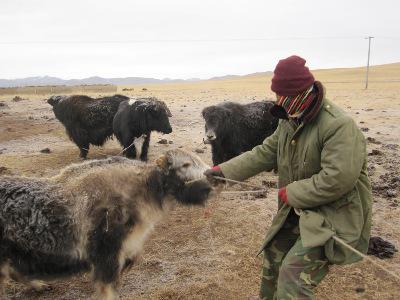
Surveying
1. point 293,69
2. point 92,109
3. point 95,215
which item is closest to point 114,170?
point 95,215

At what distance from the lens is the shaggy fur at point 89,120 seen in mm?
12164

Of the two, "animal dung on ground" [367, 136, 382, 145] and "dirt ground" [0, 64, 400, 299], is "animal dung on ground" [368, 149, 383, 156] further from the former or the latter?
"animal dung on ground" [367, 136, 382, 145]

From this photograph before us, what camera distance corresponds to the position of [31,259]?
164 inches

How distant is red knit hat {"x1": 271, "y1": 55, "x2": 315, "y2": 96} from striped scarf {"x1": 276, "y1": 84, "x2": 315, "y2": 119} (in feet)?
0.16

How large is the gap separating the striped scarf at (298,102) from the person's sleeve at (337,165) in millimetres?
286

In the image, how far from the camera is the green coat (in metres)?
3.09

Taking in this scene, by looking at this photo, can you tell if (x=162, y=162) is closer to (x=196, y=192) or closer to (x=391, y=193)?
(x=196, y=192)

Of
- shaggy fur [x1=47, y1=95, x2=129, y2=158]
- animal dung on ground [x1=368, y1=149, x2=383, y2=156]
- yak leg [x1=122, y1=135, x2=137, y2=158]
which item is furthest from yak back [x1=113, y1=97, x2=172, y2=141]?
animal dung on ground [x1=368, y1=149, x2=383, y2=156]

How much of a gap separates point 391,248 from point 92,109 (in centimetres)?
904

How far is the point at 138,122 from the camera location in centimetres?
1137

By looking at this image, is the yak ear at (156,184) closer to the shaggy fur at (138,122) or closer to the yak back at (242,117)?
the yak back at (242,117)

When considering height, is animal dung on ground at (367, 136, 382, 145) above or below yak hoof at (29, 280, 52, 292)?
above

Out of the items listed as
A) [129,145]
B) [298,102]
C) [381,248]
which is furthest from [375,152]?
[298,102]

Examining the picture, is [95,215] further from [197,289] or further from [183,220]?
[183,220]
